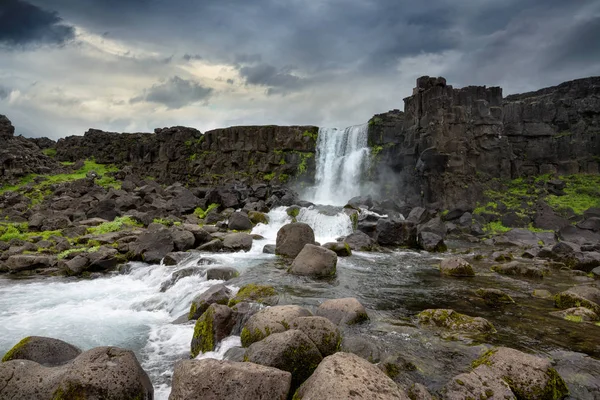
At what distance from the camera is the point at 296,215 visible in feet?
103

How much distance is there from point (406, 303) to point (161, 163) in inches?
2133

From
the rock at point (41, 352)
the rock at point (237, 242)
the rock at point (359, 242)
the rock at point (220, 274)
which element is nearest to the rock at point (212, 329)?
the rock at point (41, 352)

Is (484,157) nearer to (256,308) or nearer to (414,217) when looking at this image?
(414,217)

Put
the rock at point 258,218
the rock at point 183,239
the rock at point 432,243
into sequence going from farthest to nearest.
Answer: the rock at point 258,218, the rock at point 432,243, the rock at point 183,239

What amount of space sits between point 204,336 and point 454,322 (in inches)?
235

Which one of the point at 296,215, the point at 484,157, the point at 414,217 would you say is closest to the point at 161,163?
the point at 296,215

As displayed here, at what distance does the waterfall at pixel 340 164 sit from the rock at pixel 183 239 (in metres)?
25.9

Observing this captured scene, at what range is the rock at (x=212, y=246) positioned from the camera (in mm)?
20562

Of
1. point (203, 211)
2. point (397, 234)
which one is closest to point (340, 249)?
point (397, 234)

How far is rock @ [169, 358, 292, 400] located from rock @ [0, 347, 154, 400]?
2.76 feet

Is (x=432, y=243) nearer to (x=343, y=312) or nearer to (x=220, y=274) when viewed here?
(x=220, y=274)

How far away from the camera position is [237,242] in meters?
21.4

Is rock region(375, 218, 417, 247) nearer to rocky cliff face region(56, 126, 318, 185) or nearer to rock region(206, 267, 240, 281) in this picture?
rock region(206, 267, 240, 281)

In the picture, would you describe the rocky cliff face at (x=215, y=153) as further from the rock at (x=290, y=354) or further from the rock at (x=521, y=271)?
the rock at (x=290, y=354)
